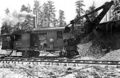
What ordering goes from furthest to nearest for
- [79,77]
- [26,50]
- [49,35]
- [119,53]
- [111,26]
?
1. [26,50]
2. [49,35]
3. [111,26]
4. [119,53]
5. [79,77]

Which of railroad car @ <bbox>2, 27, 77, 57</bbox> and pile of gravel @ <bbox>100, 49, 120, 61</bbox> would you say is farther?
railroad car @ <bbox>2, 27, 77, 57</bbox>

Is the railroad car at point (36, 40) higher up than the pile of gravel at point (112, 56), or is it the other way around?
the railroad car at point (36, 40)

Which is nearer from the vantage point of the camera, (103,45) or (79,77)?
(79,77)

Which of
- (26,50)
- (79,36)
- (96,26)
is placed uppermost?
(96,26)

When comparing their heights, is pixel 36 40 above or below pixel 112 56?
above

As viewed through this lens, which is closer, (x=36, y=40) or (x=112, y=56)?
(x=112, y=56)

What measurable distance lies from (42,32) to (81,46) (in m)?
4.47

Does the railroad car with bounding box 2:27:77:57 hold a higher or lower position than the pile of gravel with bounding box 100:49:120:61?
higher

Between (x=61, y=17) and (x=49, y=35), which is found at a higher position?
(x=61, y=17)

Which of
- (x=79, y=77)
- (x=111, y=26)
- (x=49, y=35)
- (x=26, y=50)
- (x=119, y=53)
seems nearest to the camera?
(x=79, y=77)

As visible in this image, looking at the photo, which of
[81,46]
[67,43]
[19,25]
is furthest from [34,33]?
[19,25]

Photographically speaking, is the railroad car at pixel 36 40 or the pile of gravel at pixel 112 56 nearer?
the pile of gravel at pixel 112 56

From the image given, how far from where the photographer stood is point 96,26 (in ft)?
53.9

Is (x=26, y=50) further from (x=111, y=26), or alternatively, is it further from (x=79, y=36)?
(x=111, y=26)
